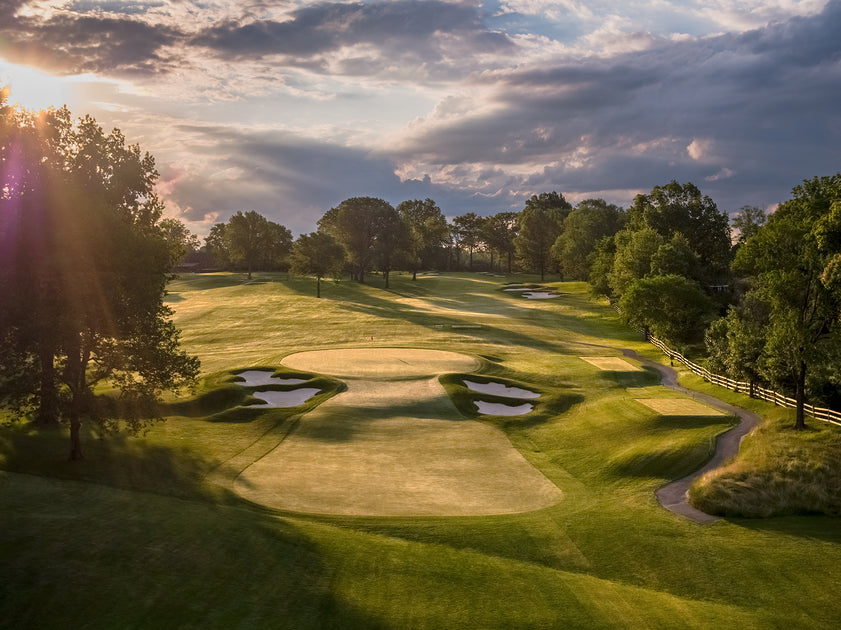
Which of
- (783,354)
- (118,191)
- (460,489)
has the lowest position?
(460,489)

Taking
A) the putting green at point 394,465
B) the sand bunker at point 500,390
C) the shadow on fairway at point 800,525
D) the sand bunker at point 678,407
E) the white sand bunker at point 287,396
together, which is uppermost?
the sand bunker at point 678,407

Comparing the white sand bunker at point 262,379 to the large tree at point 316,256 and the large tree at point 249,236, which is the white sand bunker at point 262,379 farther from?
the large tree at point 249,236

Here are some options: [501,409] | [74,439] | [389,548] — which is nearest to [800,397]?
[501,409]

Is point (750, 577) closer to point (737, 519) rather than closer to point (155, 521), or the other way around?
point (737, 519)

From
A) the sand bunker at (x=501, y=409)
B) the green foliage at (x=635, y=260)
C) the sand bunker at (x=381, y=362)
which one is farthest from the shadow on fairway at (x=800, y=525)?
the green foliage at (x=635, y=260)

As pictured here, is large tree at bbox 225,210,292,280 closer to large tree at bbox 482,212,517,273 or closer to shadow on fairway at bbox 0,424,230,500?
large tree at bbox 482,212,517,273

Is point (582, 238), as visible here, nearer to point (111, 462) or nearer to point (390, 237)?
point (390, 237)

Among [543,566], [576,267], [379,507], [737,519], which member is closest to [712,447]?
[737,519]
